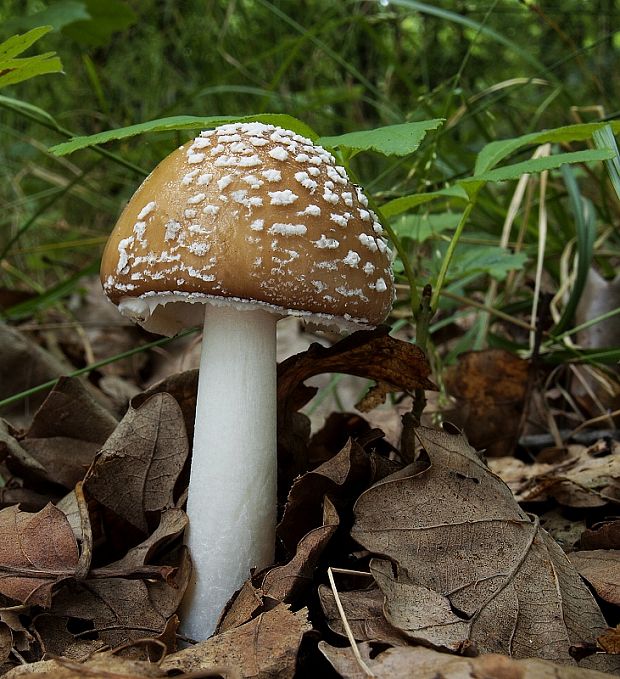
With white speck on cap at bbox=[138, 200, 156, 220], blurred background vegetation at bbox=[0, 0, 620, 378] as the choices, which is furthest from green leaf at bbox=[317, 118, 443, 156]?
blurred background vegetation at bbox=[0, 0, 620, 378]

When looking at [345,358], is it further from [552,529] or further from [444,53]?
[444,53]

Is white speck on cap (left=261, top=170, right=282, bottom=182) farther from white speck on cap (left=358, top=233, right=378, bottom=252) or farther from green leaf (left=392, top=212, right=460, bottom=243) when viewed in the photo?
green leaf (left=392, top=212, right=460, bottom=243)

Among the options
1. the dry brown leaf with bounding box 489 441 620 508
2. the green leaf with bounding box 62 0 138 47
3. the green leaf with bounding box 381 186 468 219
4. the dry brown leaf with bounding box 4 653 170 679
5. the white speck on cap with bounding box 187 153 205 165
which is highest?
the green leaf with bounding box 62 0 138 47

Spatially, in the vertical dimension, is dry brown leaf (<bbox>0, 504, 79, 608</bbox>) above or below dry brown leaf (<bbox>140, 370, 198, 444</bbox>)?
below

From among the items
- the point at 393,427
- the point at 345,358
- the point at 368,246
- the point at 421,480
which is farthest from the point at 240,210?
the point at 393,427

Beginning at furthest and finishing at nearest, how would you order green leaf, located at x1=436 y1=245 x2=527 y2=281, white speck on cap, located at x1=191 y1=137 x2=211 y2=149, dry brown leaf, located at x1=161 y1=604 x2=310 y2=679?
green leaf, located at x1=436 y1=245 x2=527 y2=281
white speck on cap, located at x1=191 y1=137 x2=211 y2=149
dry brown leaf, located at x1=161 y1=604 x2=310 y2=679

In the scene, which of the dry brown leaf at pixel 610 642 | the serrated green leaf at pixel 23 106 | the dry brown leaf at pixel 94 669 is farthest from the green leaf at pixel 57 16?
the dry brown leaf at pixel 610 642

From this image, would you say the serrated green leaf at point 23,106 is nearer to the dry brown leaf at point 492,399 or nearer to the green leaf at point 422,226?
the green leaf at point 422,226
